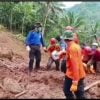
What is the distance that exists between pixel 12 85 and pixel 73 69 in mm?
2793

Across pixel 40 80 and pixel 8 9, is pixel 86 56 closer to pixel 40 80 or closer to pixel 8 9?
pixel 40 80

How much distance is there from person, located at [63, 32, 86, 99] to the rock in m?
2.16

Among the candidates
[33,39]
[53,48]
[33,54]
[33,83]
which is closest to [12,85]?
[33,83]

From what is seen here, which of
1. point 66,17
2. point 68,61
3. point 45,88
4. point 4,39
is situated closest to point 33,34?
point 45,88

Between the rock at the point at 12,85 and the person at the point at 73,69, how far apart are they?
2.16 m

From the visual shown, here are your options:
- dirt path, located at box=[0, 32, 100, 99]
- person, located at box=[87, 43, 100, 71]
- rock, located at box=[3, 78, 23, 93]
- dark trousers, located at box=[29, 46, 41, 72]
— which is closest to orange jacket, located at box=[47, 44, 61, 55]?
dark trousers, located at box=[29, 46, 41, 72]

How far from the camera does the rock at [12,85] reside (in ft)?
28.6

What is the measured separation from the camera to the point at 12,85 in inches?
352

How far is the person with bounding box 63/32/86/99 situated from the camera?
21.4 ft

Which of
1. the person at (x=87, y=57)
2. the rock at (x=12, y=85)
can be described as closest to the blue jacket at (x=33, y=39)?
the person at (x=87, y=57)

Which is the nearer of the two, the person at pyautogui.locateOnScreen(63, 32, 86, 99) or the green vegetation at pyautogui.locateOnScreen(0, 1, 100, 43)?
the person at pyautogui.locateOnScreen(63, 32, 86, 99)

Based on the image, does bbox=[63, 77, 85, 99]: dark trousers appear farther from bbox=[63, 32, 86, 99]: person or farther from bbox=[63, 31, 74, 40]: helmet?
bbox=[63, 31, 74, 40]: helmet

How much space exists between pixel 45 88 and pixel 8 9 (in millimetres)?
26447

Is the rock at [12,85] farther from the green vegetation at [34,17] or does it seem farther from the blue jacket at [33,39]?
the green vegetation at [34,17]
